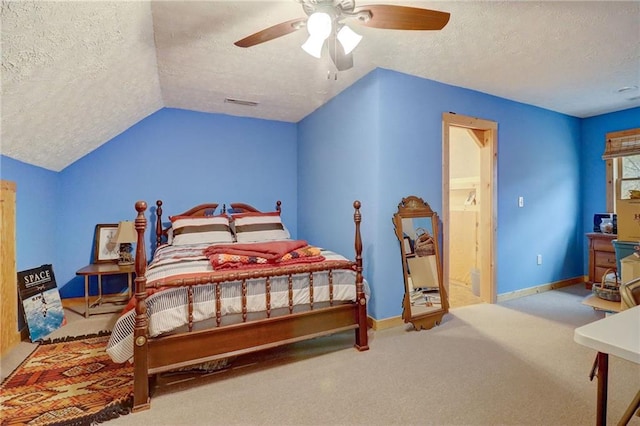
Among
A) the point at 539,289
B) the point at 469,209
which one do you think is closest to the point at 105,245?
the point at 469,209

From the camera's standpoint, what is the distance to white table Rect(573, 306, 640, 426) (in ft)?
2.92

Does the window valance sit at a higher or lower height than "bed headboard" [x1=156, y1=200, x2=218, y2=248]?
higher

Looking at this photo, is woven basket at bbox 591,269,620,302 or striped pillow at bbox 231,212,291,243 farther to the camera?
striped pillow at bbox 231,212,291,243

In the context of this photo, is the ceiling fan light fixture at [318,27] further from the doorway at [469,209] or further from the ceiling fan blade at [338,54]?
the doorway at [469,209]

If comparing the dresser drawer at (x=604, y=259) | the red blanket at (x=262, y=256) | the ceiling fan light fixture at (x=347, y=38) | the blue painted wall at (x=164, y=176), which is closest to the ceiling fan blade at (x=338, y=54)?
the ceiling fan light fixture at (x=347, y=38)

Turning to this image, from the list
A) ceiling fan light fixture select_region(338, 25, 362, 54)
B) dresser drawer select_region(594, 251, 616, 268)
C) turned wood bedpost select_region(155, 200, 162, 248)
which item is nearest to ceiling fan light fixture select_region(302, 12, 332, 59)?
ceiling fan light fixture select_region(338, 25, 362, 54)

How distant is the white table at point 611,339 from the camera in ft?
2.92

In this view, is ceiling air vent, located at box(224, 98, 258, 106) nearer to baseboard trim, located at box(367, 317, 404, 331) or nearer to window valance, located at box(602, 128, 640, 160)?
baseboard trim, located at box(367, 317, 404, 331)

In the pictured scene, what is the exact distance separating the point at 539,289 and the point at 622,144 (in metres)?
2.23

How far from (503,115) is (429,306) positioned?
8.12ft

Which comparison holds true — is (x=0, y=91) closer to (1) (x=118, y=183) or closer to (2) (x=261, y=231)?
(1) (x=118, y=183)

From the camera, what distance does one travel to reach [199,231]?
3611 mm

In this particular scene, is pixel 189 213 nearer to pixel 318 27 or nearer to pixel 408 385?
pixel 318 27

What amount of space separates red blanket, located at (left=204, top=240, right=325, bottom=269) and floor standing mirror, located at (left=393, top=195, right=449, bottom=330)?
96 centimetres
